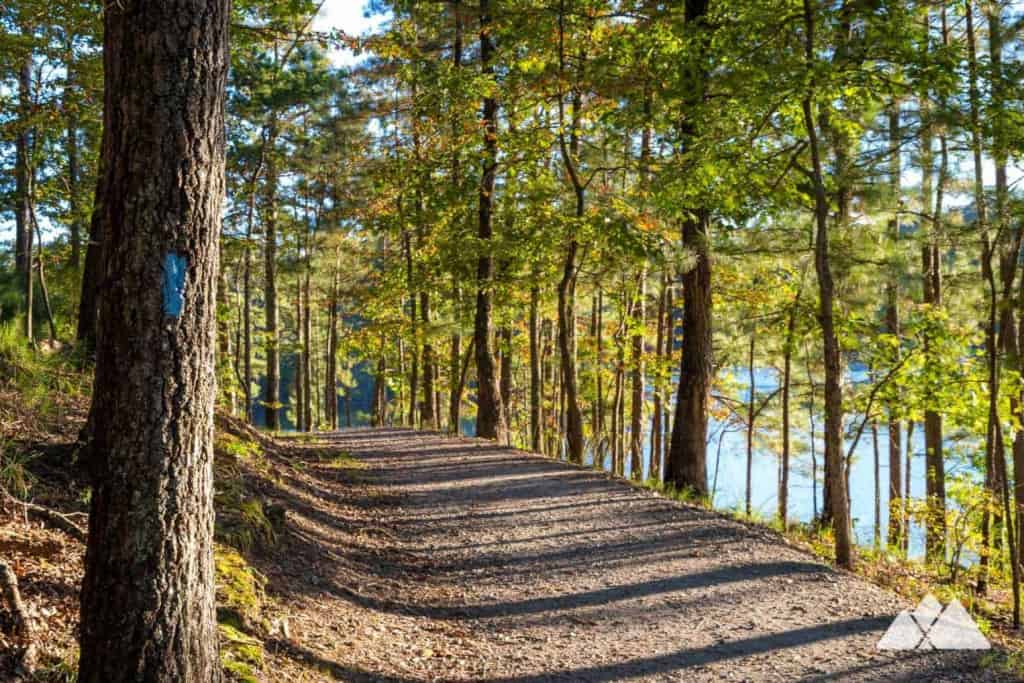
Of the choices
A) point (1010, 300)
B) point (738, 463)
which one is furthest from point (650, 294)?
point (738, 463)

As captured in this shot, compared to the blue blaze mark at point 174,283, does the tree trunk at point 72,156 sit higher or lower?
higher

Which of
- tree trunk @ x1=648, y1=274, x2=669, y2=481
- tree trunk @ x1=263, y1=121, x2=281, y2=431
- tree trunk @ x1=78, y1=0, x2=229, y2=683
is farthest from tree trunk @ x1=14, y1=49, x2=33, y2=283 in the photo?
tree trunk @ x1=648, y1=274, x2=669, y2=481

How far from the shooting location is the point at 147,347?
8.77 ft

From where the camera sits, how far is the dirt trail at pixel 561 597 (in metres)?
4.20

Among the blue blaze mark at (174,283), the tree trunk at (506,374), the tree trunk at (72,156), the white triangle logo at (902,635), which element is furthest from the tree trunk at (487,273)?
the blue blaze mark at (174,283)

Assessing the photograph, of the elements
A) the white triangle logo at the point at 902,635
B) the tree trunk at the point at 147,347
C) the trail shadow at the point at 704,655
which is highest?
the tree trunk at the point at 147,347

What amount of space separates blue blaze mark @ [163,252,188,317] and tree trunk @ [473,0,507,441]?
32.4ft

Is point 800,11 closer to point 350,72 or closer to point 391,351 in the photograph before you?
point 350,72

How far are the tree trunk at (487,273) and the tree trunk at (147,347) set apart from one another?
9.61 metres

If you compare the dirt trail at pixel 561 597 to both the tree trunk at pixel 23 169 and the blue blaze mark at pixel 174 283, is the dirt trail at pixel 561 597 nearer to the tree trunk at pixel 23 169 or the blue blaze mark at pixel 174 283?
the blue blaze mark at pixel 174 283

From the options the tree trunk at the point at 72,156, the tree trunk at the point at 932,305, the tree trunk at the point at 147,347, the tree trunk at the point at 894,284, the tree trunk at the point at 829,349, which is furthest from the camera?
the tree trunk at the point at 894,284

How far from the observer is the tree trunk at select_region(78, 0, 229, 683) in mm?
2668

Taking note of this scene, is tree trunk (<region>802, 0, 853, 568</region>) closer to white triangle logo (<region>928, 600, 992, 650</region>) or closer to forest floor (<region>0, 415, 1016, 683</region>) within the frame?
forest floor (<region>0, 415, 1016, 683</region>)

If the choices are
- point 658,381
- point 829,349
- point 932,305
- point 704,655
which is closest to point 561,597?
point 704,655
